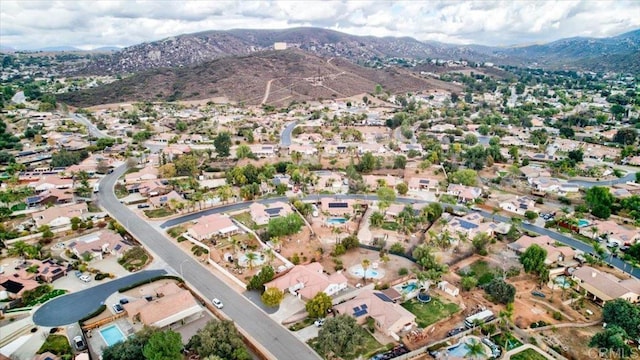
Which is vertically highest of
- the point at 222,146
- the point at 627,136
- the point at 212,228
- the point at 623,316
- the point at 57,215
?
the point at 222,146

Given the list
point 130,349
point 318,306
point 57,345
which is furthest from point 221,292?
point 57,345

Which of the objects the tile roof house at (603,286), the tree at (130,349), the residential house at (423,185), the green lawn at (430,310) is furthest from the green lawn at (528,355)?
the residential house at (423,185)

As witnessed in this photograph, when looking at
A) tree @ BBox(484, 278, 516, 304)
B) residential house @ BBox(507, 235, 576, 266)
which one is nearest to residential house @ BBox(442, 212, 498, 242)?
residential house @ BBox(507, 235, 576, 266)

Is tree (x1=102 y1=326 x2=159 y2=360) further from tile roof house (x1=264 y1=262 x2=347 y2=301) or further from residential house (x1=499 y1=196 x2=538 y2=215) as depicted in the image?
residential house (x1=499 y1=196 x2=538 y2=215)

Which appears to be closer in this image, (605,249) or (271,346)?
(271,346)

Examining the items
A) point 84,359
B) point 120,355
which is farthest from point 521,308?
point 84,359

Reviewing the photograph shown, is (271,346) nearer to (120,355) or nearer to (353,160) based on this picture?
(120,355)

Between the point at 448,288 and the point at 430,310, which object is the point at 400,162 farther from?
the point at 430,310
